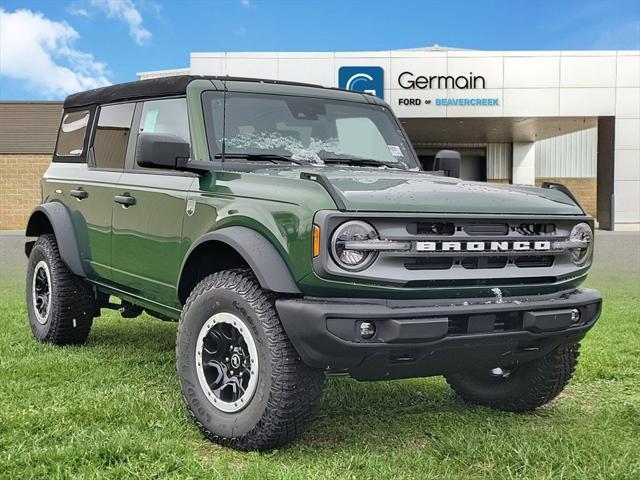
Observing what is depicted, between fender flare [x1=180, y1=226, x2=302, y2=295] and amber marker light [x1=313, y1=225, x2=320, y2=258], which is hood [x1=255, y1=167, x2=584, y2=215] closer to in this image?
amber marker light [x1=313, y1=225, x2=320, y2=258]

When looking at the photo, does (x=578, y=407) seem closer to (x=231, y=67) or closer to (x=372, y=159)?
(x=372, y=159)

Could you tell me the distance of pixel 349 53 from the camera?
27.1m

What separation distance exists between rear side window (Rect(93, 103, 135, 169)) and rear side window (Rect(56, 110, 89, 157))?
0.33 metres

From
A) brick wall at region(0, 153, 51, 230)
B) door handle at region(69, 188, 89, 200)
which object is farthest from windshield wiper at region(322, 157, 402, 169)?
brick wall at region(0, 153, 51, 230)

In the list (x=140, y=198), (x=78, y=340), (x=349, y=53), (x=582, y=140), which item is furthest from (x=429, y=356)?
(x=582, y=140)

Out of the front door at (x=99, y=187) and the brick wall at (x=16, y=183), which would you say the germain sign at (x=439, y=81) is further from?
the front door at (x=99, y=187)

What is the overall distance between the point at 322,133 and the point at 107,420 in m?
2.20

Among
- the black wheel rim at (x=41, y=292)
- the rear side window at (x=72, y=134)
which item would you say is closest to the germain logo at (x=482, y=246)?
the rear side window at (x=72, y=134)

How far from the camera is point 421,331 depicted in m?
3.34

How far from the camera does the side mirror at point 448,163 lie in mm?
5309

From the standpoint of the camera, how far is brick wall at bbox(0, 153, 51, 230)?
30.0 meters

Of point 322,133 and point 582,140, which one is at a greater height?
point 582,140

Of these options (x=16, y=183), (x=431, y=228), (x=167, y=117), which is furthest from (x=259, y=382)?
(x=16, y=183)

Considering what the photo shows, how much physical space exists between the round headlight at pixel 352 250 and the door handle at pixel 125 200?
6.84ft
